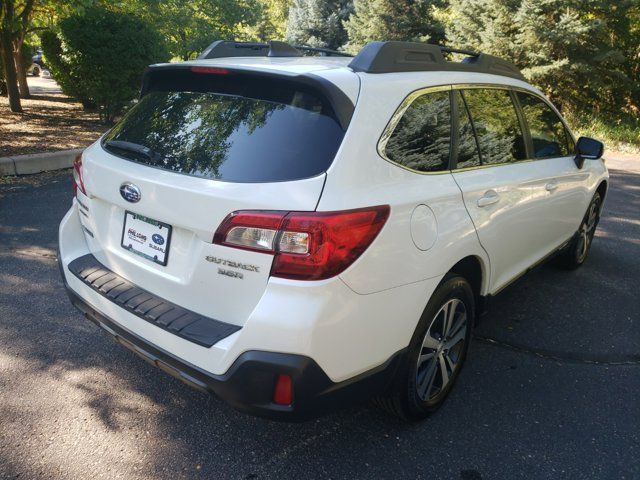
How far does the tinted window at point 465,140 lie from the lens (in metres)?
2.86

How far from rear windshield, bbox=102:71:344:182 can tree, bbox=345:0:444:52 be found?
61.9 feet

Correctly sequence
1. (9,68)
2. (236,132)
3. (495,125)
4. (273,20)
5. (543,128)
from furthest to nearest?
(273,20)
(9,68)
(543,128)
(495,125)
(236,132)

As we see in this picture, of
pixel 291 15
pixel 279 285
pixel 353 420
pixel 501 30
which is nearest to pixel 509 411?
pixel 353 420

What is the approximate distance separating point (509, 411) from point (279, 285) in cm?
168

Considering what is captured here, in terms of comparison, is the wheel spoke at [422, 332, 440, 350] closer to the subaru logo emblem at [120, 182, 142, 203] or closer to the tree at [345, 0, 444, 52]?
the subaru logo emblem at [120, 182, 142, 203]

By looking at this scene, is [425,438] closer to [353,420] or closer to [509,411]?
[353,420]

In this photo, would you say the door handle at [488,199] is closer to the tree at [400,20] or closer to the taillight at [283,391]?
the taillight at [283,391]

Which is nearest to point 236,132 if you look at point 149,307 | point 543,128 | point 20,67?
point 149,307

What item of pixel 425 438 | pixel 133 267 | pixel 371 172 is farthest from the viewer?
pixel 425 438

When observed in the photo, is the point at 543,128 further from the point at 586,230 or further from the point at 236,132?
the point at 236,132

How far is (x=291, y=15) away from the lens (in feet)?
85.2

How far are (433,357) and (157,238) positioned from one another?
1.48 m

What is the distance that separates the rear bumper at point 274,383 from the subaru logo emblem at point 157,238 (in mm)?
444

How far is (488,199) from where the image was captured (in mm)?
2902
